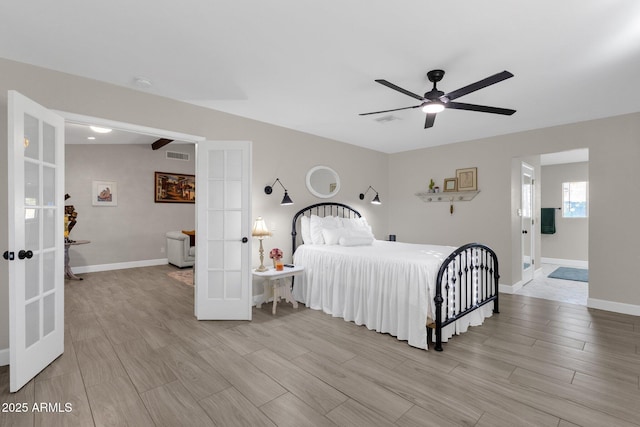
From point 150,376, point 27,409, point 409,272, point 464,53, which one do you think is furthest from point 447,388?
point 27,409

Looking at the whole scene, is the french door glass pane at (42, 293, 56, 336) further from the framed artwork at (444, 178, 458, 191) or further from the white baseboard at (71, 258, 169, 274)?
the framed artwork at (444, 178, 458, 191)

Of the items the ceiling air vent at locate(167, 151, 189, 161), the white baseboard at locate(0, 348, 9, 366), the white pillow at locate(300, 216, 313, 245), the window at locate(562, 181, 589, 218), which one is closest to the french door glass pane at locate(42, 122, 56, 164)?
the white baseboard at locate(0, 348, 9, 366)

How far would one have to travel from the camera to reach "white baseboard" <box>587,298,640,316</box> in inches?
151

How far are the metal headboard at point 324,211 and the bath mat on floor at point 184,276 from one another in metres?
2.18

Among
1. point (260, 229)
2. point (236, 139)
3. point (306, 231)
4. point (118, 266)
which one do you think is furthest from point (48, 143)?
point (118, 266)

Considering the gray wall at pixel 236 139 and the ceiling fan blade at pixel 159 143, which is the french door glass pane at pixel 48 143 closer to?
the gray wall at pixel 236 139

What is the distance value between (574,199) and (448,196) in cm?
401

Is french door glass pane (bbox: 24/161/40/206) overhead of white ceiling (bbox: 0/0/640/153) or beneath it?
beneath

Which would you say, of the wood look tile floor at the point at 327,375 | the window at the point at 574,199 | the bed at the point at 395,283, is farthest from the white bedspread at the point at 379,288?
the window at the point at 574,199

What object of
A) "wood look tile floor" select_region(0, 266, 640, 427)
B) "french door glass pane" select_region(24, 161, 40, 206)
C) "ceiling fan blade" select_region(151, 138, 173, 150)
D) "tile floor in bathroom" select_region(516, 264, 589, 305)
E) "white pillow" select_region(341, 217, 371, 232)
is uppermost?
"ceiling fan blade" select_region(151, 138, 173, 150)

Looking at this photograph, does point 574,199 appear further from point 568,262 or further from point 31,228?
point 31,228

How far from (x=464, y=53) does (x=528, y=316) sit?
3.19 metres

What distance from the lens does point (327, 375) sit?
2.38 m

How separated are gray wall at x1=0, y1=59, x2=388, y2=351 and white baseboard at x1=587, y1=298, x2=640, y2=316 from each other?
335cm
